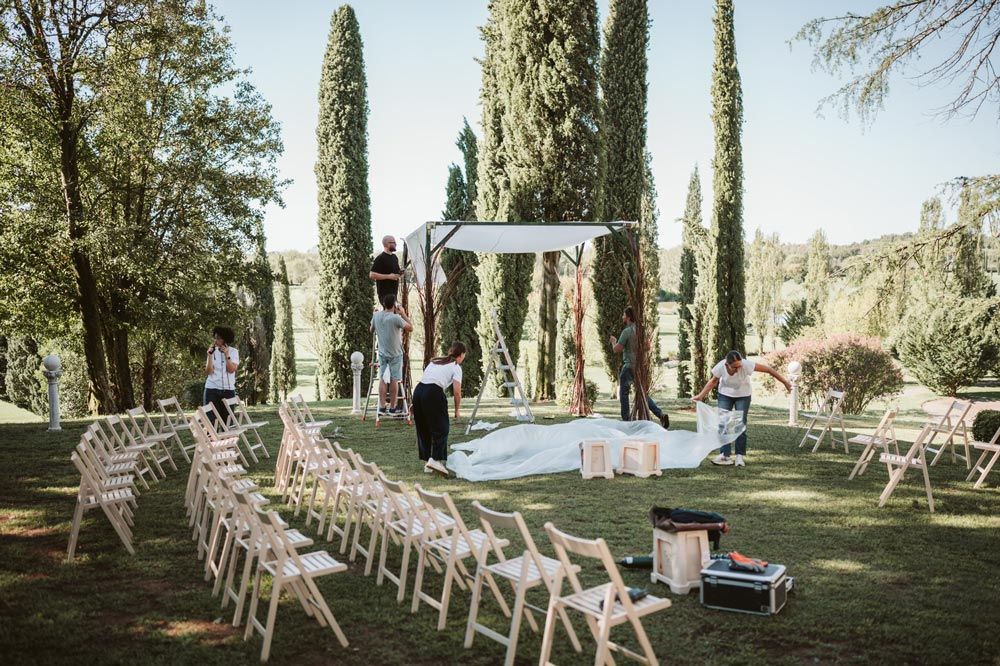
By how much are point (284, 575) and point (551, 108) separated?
490 inches

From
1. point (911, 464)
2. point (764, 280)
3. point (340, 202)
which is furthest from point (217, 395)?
point (764, 280)

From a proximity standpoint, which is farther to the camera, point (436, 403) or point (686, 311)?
point (686, 311)

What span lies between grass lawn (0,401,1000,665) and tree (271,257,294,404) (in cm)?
1906

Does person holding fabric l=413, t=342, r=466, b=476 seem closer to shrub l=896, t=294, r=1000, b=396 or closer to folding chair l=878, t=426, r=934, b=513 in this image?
folding chair l=878, t=426, r=934, b=513

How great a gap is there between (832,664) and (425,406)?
5.16 m

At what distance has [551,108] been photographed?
14.4m

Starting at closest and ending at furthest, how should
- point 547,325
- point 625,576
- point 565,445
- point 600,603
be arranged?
1. point 600,603
2. point 625,576
3. point 565,445
4. point 547,325

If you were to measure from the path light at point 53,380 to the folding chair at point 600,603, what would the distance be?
964 centimetres

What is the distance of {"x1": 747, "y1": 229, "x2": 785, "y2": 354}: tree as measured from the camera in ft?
113

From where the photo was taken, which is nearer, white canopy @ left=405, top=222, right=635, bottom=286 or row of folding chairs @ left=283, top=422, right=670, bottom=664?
row of folding chairs @ left=283, top=422, right=670, bottom=664

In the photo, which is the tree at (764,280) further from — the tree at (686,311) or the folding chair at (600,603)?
the folding chair at (600,603)

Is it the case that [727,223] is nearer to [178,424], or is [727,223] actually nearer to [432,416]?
[432,416]

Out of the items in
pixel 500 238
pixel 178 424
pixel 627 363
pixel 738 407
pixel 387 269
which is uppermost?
pixel 500 238

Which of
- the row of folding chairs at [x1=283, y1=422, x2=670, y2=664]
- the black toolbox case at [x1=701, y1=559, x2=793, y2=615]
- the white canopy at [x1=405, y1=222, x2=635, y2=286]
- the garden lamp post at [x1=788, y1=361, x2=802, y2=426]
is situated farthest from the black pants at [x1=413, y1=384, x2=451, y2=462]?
the garden lamp post at [x1=788, y1=361, x2=802, y2=426]
